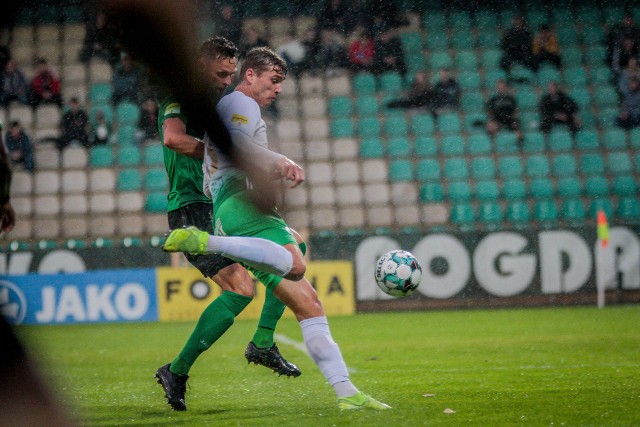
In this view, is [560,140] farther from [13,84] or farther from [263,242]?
[263,242]

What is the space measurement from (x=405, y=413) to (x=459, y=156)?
10.6m

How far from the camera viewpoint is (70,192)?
47.0ft

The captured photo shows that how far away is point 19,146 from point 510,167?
694 cm

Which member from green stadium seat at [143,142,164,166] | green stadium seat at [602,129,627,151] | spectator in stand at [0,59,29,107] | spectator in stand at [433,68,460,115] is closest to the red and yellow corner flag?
green stadium seat at [602,129,627,151]

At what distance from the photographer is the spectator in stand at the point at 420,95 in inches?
569

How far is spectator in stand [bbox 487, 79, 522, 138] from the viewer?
46.2 ft

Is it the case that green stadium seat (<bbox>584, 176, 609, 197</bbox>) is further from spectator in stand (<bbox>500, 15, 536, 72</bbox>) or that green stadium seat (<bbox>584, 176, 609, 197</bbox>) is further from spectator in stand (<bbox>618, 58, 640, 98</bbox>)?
spectator in stand (<bbox>500, 15, 536, 72</bbox>)

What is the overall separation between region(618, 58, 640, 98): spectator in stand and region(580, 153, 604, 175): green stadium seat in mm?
1071

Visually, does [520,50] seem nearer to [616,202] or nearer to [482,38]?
[482,38]

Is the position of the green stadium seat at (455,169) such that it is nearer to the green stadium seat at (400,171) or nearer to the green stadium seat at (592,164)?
the green stadium seat at (400,171)

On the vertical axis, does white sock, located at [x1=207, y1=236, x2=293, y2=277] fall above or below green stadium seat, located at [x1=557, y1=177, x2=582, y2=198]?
below

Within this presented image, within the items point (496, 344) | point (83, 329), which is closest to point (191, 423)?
point (496, 344)

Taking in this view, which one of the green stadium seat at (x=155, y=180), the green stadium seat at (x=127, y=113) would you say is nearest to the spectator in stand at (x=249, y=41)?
the green stadium seat at (x=127, y=113)

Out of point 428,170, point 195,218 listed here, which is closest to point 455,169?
point 428,170
